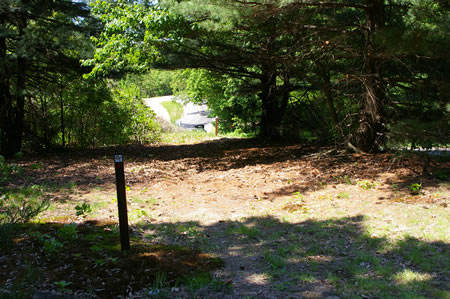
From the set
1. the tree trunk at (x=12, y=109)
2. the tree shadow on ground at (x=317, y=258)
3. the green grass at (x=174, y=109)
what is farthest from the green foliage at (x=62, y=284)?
the green grass at (x=174, y=109)

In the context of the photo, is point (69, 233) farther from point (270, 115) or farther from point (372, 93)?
point (270, 115)

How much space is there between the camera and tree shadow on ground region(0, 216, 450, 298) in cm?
331

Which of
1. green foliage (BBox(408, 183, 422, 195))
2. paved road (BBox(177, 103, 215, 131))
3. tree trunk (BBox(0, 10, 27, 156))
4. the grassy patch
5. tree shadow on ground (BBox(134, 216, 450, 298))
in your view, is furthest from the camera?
paved road (BBox(177, 103, 215, 131))

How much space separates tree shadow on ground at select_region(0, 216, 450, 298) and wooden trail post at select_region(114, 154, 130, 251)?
16 cm

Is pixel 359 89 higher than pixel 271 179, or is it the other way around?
pixel 359 89

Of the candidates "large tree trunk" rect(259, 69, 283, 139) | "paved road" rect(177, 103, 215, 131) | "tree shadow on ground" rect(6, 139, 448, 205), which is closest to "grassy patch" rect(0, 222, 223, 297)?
"tree shadow on ground" rect(6, 139, 448, 205)

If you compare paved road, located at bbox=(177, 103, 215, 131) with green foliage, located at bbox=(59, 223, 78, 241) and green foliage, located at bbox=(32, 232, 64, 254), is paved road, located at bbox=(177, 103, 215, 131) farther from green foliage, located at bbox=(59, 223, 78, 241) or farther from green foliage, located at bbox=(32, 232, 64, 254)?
green foliage, located at bbox=(32, 232, 64, 254)

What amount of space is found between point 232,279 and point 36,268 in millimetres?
1847

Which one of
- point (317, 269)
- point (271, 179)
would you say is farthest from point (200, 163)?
point (317, 269)

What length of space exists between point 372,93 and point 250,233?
15.4 feet

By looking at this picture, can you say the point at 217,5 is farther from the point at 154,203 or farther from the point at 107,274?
the point at 107,274

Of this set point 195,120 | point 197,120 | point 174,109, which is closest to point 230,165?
point 197,120

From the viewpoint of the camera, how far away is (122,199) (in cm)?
383

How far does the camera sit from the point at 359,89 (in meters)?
9.04
